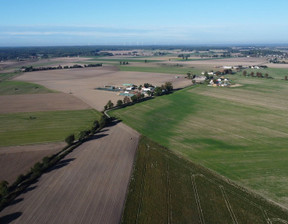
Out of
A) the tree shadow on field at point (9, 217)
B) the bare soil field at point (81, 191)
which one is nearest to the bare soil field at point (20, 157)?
the bare soil field at point (81, 191)

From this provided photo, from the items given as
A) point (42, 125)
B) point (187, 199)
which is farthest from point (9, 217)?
point (42, 125)

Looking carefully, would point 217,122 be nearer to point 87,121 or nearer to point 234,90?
point 87,121

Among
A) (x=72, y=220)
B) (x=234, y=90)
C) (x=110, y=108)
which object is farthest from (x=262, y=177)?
(x=234, y=90)

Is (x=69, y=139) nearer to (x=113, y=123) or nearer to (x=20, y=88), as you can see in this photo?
(x=113, y=123)

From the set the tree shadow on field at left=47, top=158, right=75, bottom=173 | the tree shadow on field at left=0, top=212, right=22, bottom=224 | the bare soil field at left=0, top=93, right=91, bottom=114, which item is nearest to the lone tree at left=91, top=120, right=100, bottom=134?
the tree shadow on field at left=47, top=158, right=75, bottom=173

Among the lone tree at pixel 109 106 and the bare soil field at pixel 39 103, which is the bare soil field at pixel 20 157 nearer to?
the lone tree at pixel 109 106
